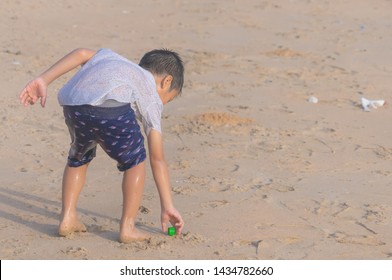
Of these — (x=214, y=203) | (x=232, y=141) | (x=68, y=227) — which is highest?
(x=68, y=227)

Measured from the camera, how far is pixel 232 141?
648cm

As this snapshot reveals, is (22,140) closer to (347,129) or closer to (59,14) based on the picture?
(347,129)

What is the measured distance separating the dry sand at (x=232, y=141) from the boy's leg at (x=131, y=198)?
7 cm

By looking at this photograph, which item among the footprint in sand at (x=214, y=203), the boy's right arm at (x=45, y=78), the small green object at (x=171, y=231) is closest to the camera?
the boy's right arm at (x=45, y=78)

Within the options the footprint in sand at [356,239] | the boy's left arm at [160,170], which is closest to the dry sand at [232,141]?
the footprint in sand at [356,239]

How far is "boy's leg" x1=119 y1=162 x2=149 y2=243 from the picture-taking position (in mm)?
4438

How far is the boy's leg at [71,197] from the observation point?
4.59m

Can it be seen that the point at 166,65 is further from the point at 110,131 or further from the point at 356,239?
the point at 356,239

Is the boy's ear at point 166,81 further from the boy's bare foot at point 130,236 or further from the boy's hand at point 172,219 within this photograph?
the boy's bare foot at point 130,236

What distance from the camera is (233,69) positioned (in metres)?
8.90

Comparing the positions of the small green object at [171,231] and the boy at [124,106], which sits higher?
the boy at [124,106]

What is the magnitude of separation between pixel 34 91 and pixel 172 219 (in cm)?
95

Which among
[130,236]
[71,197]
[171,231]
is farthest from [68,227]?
[171,231]

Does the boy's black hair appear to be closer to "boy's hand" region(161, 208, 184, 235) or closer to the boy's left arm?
the boy's left arm
